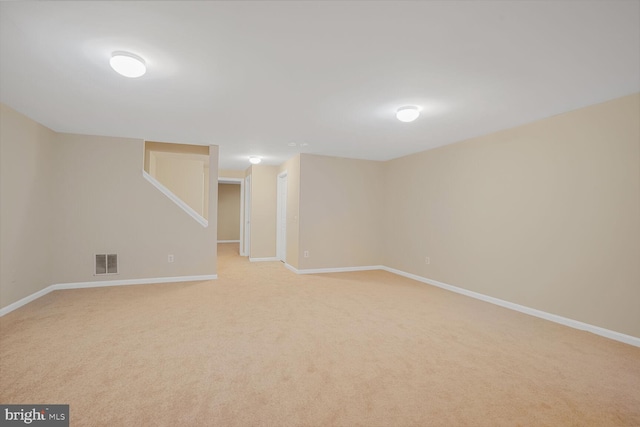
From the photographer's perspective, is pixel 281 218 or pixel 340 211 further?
pixel 281 218

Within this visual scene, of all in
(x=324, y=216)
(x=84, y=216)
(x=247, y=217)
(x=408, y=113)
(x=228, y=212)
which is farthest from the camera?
(x=228, y=212)

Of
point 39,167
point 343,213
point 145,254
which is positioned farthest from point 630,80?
point 39,167

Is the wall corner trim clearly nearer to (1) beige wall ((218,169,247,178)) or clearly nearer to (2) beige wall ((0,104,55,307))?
(2) beige wall ((0,104,55,307))

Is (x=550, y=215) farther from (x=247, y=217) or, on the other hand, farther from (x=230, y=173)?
(x=230, y=173)

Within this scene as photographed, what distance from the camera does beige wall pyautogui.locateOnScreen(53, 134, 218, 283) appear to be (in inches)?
177

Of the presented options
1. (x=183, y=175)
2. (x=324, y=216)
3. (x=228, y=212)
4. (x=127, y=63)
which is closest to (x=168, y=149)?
(x=183, y=175)

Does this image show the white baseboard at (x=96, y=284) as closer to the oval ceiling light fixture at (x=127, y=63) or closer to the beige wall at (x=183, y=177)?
the beige wall at (x=183, y=177)

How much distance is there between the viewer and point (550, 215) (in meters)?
3.46

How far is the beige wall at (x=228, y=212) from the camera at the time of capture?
1127 cm

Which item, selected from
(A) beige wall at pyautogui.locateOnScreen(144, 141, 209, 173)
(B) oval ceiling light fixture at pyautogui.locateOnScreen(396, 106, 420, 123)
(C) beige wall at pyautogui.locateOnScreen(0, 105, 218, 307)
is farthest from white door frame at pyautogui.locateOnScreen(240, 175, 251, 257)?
(B) oval ceiling light fixture at pyautogui.locateOnScreen(396, 106, 420, 123)

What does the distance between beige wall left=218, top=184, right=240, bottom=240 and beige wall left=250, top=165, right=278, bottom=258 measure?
4.48 meters

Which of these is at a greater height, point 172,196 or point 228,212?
point 172,196

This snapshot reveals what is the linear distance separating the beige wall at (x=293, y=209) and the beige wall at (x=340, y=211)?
13cm

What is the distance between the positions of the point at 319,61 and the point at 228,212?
9.83 meters
